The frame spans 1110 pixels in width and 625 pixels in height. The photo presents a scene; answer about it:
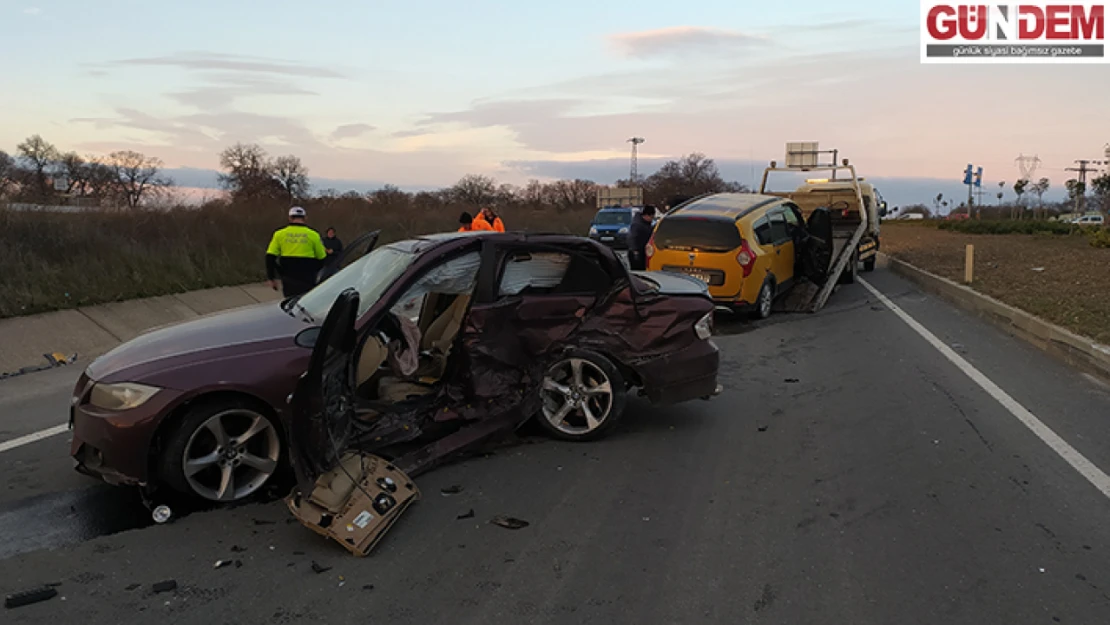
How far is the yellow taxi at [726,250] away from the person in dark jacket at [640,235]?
2.34 ft

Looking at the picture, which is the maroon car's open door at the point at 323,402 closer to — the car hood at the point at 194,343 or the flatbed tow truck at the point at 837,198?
the car hood at the point at 194,343

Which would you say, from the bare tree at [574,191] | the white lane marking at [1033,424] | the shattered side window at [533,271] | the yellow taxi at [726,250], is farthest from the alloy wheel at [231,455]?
the bare tree at [574,191]

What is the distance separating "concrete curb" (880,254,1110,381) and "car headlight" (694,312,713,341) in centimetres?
485

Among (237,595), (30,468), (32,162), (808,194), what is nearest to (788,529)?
(237,595)

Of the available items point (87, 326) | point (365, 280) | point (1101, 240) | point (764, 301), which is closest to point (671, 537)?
point (365, 280)

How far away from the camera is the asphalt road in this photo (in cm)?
345

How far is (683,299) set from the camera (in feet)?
20.3

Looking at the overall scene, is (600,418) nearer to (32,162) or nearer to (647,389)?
(647,389)

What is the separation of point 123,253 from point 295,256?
539cm

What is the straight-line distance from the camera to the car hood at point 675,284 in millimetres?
6340

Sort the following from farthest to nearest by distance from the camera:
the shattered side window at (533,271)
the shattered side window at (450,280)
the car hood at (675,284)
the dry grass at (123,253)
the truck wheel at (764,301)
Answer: the truck wheel at (764,301), the dry grass at (123,253), the car hood at (675,284), the shattered side window at (533,271), the shattered side window at (450,280)

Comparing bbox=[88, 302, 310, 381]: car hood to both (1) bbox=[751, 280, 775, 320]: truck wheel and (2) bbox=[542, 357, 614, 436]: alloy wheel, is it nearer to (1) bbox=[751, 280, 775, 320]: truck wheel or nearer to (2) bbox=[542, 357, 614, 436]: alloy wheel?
(2) bbox=[542, 357, 614, 436]: alloy wheel

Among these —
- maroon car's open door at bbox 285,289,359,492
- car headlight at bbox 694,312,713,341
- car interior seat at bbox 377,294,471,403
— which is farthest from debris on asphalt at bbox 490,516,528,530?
car headlight at bbox 694,312,713,341

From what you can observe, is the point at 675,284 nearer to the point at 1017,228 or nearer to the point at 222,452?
the point at 222,452
